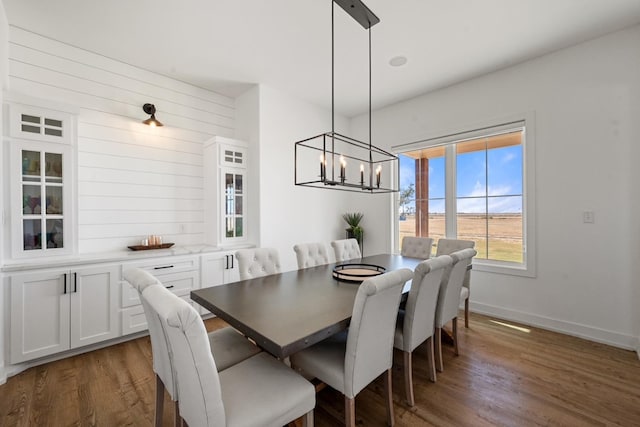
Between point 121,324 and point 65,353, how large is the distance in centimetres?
45

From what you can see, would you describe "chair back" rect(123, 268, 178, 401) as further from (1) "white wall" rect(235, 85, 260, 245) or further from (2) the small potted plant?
(2) the small potted plant

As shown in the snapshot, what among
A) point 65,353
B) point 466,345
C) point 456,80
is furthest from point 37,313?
point 456,80

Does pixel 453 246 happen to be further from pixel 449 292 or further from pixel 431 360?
pixel 431 360

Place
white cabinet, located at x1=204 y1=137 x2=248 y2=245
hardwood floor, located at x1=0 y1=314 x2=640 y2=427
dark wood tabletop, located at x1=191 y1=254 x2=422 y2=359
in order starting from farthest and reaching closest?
white cabinet, located at x1=204 y1=137 x2=248 y2=245, hardwood floor, located at x1=0 y1=314 x2=640 y2=427, dark wood tabletop, located at x1=191 y1=254 x2=422 y2=359

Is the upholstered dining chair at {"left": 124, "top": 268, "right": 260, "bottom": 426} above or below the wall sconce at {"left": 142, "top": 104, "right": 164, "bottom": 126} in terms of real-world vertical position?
below

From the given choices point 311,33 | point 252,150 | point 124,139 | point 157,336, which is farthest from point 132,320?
point 311,33

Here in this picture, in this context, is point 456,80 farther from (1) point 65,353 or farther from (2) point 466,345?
(1) point 65,353

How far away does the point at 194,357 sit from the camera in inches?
40.7

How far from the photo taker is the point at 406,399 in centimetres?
190

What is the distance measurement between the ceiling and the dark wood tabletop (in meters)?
2.27

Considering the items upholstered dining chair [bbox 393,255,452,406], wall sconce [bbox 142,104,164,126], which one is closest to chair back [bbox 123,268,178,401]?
upholstered dining chair [bbox 393,255,452,406]

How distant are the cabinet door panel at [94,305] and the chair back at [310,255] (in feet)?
5.76

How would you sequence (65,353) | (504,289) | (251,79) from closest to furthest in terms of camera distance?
(65,353), (504,289), (251,79)

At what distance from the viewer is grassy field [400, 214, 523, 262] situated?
3.37 metres
